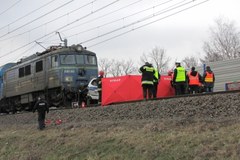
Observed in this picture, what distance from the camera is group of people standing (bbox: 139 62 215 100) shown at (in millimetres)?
15492

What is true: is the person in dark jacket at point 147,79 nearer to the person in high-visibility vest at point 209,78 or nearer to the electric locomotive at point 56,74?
the person in high-visibility vest at point 209,78

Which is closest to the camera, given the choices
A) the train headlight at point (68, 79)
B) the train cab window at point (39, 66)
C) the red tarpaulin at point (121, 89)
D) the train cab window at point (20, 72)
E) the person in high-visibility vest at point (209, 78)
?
the red tarpaulin at point (121, 89)

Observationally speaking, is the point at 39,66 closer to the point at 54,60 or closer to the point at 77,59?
the point at 54,60

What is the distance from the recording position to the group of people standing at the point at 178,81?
1549 cm

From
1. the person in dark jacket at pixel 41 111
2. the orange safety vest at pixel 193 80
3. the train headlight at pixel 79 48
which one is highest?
the train headlight at pixel 79 48

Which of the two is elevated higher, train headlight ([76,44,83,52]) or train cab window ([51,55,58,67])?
train headlight ([76,44,83,52])

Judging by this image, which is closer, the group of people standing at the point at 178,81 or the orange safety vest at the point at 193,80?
the group of people standing at the point at 178,81

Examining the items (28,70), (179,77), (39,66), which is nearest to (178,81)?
(179,77)

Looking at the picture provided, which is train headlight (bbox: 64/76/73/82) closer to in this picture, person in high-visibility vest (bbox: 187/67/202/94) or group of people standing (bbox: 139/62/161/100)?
person in high-visibility vest (bbox: 187/67/202/94)

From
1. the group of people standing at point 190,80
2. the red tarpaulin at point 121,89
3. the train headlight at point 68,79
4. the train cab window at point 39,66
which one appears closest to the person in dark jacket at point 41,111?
the red tarpaulin at point 121,89

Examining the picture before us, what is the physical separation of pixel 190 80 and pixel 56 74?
334 inches

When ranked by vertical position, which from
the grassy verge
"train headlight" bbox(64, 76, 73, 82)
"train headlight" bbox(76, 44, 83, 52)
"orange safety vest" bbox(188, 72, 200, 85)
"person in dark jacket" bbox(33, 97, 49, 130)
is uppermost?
"train headlight" bbox(76, 44, 83, 52)

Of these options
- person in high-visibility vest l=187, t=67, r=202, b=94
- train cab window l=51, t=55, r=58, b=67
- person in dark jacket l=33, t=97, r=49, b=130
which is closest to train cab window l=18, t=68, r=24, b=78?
train cab window l=51, t=55, r=58, b=67

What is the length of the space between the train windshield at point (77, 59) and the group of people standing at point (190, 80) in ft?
25.4
